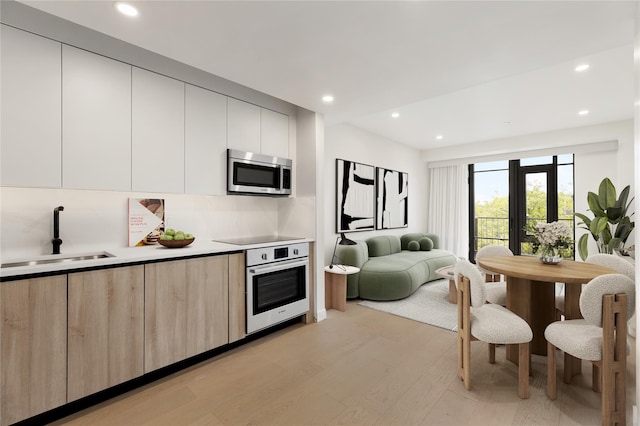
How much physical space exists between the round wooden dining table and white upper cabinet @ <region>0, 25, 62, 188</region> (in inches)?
130

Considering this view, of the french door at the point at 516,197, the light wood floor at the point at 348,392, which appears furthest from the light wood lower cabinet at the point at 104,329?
the french door at the point at 516,197

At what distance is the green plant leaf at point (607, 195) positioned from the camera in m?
4.15

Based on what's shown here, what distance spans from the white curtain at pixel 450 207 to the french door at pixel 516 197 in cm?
29

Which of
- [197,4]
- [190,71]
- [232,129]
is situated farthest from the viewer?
[232,129]

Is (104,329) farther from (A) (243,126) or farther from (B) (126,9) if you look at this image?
(A) (243,126)

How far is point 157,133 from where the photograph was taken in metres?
2.45

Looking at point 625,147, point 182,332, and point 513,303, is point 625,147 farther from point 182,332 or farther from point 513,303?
point 182,332

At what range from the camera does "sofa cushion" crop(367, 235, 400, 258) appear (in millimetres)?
4898

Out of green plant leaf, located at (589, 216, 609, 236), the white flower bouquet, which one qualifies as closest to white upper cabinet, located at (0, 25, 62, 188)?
the white flower bouquet

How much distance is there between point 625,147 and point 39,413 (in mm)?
7082

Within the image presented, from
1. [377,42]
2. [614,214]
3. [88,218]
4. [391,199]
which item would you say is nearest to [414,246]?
[391,199]

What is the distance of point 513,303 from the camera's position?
96.3 inches

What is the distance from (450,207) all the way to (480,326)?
500 centimetres

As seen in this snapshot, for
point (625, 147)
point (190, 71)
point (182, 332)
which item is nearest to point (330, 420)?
point (182, 332)
